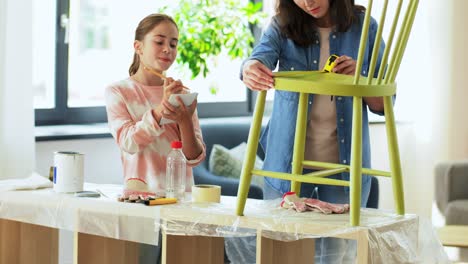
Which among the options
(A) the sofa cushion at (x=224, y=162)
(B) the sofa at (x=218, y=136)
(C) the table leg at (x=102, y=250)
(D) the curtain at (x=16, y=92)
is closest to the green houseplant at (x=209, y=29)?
(B) the sofa at (x=218, y=136)

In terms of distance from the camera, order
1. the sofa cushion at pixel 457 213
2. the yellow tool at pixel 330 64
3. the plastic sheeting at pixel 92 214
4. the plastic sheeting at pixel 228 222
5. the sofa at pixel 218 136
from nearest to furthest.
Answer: the plastic sheeting at pixel 228 222
the yellow tool at pixel 330 64
the plastic sheeting at pixel 92 214
the sofa at pixel 218 136
the sofa cushion at pixel 457 213

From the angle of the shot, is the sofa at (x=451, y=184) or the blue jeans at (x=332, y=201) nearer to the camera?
the blue jeans at (x=332, y=201)

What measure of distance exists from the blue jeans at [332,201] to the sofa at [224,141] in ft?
6.20

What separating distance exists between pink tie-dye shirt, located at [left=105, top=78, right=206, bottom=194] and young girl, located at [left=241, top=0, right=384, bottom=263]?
1.01 feet

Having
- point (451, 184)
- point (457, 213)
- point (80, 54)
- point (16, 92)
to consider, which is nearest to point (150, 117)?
point (16, 92)

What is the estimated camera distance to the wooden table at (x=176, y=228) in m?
2.40

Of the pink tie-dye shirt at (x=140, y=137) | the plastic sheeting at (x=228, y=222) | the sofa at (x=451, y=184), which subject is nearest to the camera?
the plastic sheeting at (x=228, y=222)

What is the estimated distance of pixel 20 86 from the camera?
13.8 feet

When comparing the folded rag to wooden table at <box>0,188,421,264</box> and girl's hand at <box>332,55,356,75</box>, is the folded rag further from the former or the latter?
girl's hand at <box>332,55,356,75</box>

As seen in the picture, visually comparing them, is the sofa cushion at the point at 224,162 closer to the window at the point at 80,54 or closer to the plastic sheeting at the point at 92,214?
the window at the point at 80,54

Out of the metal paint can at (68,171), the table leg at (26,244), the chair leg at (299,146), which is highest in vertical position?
the chair leg at (299,146)

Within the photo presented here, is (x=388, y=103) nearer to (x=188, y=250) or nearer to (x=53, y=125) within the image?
(x=188, y=250)

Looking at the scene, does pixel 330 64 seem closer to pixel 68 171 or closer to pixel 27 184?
pixel 68 171

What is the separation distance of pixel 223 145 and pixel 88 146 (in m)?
0.88
